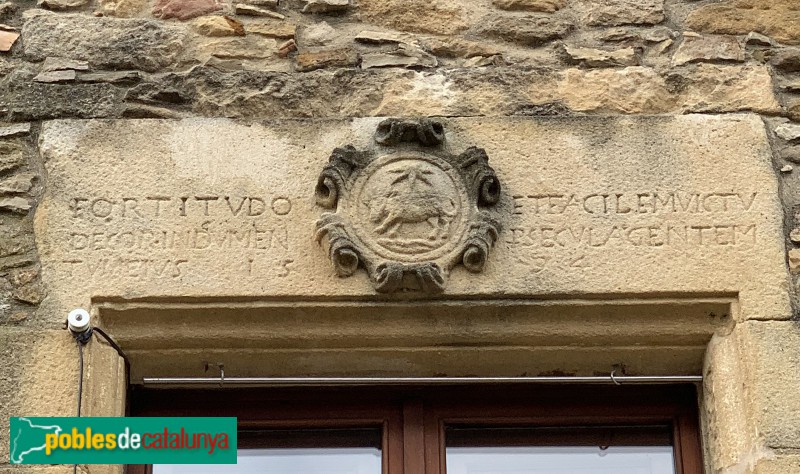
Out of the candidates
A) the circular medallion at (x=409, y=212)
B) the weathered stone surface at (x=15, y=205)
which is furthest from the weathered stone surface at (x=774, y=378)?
the weathered stone surface at (x=15, y=205)

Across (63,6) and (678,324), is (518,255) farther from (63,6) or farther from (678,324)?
(63,6)

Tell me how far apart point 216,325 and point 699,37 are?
160cm

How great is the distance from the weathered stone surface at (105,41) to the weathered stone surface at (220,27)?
6cm

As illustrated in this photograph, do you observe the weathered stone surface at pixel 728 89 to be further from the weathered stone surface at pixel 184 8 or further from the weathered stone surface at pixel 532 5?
the weathered stone surface at pixel 184 8

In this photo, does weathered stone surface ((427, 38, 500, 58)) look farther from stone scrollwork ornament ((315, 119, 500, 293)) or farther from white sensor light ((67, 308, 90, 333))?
white sensor light ((67, 308, 90, 333))

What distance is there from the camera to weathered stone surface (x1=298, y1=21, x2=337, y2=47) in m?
4.26

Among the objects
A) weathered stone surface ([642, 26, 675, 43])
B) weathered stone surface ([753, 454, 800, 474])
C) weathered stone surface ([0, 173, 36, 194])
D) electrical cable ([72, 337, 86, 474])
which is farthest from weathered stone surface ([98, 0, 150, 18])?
weathered stone surface ([753, 454, 800, 474])

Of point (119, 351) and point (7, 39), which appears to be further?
point (7, 39)

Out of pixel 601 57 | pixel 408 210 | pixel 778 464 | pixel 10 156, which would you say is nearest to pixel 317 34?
pixel 408 210

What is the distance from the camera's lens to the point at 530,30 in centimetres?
427

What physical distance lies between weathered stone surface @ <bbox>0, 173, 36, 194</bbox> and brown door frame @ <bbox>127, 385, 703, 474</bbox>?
2.06 ft

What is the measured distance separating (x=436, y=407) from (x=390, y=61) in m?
0.99

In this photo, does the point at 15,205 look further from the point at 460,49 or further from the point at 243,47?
the point at 460,49

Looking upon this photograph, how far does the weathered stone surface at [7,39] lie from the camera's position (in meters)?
4.22
